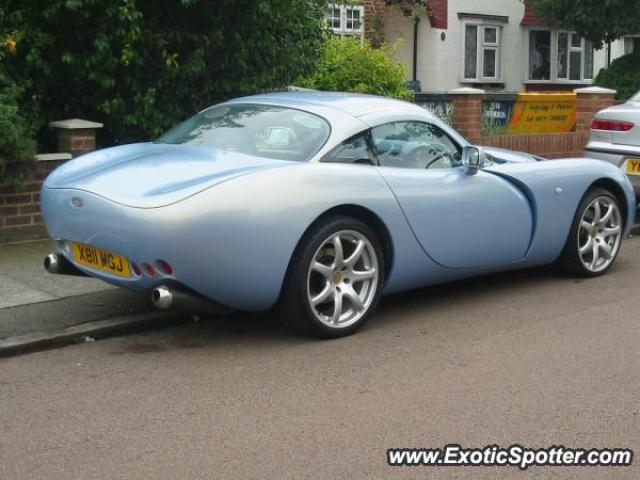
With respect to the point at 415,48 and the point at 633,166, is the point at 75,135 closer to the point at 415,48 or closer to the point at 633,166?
the point at 633,166

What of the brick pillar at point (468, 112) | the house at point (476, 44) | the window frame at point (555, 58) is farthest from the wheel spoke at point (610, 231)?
the window frame at point (555, 58)

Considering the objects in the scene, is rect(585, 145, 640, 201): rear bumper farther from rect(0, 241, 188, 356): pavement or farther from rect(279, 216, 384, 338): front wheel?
rect(0, 241, 188, 356): pavement

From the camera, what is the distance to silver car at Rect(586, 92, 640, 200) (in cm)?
987

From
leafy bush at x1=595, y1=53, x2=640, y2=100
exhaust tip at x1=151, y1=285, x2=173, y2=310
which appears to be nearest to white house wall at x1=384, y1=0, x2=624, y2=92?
leafy bush at x1=595, y1=53, x2=640, y2=100

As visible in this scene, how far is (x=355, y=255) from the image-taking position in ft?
18.9

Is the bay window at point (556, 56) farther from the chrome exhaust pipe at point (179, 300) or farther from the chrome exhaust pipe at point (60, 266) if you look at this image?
the chrome exhaust pipe at point (179, 300)

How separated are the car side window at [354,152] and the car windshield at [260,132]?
0.11m

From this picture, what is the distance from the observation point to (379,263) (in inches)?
232

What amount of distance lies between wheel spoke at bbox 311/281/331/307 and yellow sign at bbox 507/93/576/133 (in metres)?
8.72

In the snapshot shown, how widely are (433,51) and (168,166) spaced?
1901 centimetres

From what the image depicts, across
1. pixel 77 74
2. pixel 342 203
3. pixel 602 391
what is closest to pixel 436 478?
pixel 602 391

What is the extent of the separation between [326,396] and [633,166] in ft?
20.1

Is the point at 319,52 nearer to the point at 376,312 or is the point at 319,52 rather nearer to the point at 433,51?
the point at 376,312

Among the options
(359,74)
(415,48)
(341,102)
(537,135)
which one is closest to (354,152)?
(341,102)
